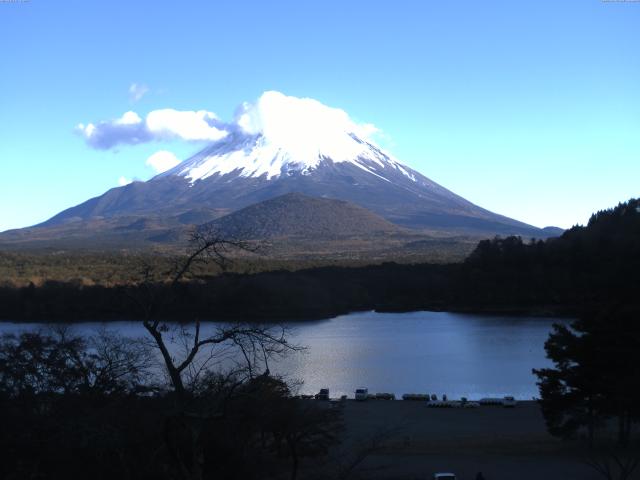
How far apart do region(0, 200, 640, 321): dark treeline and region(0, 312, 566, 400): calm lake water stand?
3099 millimetres

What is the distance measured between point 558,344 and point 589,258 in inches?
1246

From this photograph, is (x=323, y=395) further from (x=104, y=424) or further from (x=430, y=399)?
(x=104, y=424)

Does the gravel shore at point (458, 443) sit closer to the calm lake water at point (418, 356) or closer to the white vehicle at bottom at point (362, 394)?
the white vehicle at bottom at point (362, 394)

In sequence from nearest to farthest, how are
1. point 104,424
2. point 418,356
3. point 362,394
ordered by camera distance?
point 104,424 → point 362,394 → point 418,356

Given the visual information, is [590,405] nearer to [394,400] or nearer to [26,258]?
[394,400]

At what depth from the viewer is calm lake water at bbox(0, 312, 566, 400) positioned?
19.2m

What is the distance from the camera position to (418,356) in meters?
23.9

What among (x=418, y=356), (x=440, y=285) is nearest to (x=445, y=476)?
(x=418, y=356)

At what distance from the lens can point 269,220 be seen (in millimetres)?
91750

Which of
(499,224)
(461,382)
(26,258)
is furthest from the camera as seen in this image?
(499,224)

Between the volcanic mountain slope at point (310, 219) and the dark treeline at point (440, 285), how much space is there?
41050 millimetres

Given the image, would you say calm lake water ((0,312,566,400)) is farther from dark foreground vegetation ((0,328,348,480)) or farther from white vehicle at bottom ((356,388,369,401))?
dark foreground vegetation ((0,328,348,480))

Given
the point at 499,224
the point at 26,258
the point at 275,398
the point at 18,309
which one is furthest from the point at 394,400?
the point at 499,224

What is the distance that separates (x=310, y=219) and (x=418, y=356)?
2742 inches
